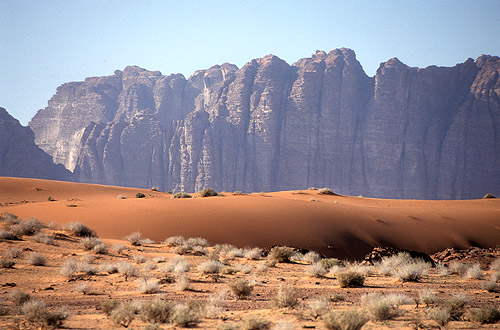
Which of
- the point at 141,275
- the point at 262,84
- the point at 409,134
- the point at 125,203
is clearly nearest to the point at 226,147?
the point at 262,84

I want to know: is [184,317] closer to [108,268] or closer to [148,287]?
[148,287]

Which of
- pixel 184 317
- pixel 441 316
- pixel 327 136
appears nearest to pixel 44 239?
pixel 184 317

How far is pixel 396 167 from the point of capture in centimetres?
10181

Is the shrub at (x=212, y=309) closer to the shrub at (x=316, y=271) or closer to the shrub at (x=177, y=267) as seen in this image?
the shrub at (x=177, y=267)

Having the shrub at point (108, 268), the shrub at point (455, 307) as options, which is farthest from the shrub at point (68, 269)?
the shrub at point (455, 307)

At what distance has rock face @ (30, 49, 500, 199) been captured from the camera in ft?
329

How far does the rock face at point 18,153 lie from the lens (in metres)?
92.8

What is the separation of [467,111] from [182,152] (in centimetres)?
7459

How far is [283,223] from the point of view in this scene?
23.0 metres

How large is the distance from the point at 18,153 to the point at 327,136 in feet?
248

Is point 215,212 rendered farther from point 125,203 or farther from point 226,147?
point 226,147

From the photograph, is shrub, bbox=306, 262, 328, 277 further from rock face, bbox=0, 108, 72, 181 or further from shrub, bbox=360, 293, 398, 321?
rock face, bbox=0, 108, 72, 181

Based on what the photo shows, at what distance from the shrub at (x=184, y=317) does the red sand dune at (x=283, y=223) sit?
1317cm

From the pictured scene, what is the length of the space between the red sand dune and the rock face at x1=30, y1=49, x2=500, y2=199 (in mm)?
75485
